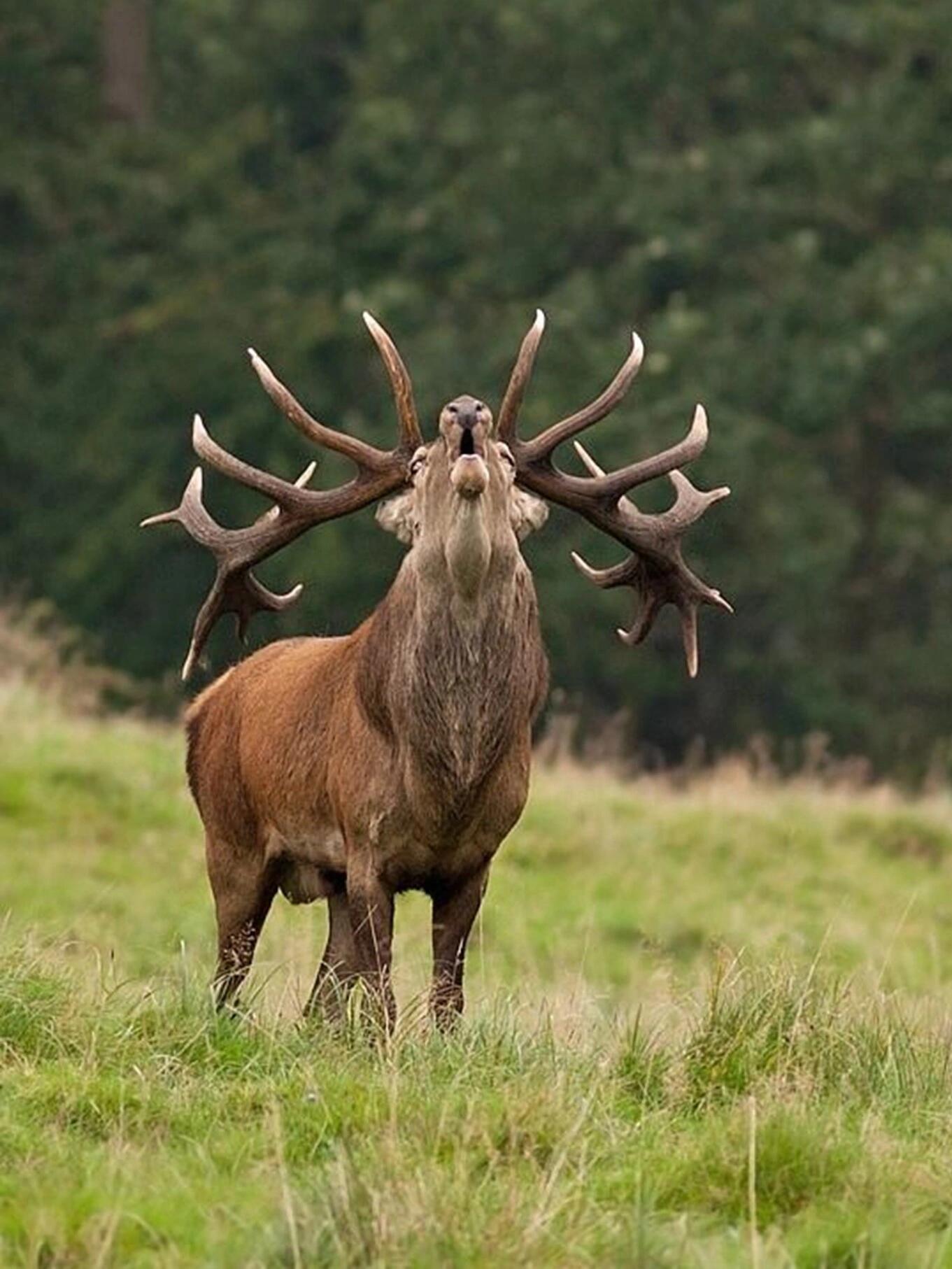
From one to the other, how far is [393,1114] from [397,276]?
31.1 metres

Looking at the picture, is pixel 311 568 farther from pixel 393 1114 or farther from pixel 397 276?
pixel 393 1114

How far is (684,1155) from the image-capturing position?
24.6 feet

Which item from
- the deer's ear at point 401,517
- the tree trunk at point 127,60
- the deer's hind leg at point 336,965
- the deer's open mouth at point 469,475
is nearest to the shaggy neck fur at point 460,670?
the deer's ear at point 401,517

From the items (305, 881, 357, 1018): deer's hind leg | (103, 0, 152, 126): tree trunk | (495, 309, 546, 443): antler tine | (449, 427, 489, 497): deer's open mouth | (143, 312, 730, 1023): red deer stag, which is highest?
(103, 0, 152, 126): tree trunk

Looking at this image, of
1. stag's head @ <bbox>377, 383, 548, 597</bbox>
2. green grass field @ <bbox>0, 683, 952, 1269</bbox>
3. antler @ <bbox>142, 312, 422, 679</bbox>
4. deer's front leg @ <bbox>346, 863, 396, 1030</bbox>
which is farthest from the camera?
antler @ <bbox>142, 312, 422, 679</bbox>

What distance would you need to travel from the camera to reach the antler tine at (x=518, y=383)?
9500mm

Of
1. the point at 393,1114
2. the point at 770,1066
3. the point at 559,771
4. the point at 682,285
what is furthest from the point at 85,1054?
the point at 682,285

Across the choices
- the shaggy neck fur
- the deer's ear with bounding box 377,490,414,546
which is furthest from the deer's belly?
the deer's ear with bounding box 377,490,414,546

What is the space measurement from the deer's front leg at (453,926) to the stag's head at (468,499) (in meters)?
0.89

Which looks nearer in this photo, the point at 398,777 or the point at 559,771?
the point at 398,777

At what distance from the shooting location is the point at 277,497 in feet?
33.7

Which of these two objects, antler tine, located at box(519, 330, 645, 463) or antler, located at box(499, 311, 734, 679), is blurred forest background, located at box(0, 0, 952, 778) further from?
antler tine, located at box(519, 330, 645, 463)

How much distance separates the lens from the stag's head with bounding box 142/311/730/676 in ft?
30.5

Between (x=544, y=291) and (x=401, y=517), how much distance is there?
28013mm
